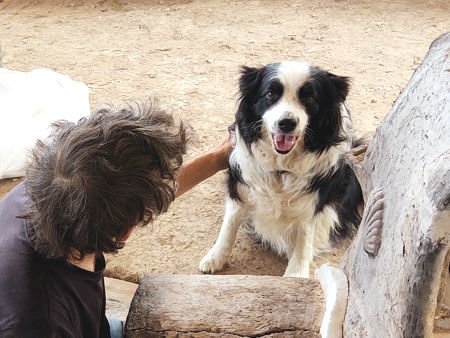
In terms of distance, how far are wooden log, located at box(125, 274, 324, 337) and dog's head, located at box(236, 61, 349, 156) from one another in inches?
25.8

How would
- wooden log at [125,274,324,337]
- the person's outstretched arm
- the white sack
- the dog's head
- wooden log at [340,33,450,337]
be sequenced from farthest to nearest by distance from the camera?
the white sack, the person's outstretched arm, the dog's head, wooden log at [125,274,324,337], wooden log at [340,33,450,337]

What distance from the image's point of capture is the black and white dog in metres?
2.27

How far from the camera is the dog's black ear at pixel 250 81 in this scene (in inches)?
93.6

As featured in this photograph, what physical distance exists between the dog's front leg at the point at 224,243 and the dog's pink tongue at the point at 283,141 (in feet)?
1.51

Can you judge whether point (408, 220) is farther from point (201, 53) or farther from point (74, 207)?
point (201, 53)

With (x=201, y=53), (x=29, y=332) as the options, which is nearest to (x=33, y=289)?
(x=29, y=332)

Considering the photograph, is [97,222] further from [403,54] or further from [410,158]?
[403,54]

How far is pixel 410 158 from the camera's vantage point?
136cm

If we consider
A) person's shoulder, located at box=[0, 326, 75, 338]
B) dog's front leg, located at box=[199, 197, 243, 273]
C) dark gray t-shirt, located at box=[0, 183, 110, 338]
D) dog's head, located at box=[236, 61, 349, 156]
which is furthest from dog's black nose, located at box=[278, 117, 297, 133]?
person's shoulder, located at box=[0, 326, 75, 338]

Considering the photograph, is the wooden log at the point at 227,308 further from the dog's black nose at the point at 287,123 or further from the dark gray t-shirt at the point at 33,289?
the dog's black nose at the point at 287,123

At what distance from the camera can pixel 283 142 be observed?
7.52 feet

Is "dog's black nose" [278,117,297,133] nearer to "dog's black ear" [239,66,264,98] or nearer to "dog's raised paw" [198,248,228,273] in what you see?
"dog's black ear" [239,66,264,98]

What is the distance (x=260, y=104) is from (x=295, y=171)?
0.34m

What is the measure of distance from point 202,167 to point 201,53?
8.05ft
